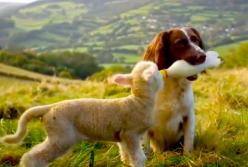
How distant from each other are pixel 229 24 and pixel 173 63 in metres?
91.9

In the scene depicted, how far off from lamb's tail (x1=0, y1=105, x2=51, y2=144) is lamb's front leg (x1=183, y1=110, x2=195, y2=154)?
1893 millimetres

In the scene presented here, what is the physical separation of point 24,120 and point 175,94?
1.89 m

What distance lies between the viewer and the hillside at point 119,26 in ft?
282

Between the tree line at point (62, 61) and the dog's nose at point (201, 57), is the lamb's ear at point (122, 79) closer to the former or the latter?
the dog's nose at point (201, 57)

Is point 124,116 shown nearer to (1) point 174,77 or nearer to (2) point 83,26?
(1) point 174,77

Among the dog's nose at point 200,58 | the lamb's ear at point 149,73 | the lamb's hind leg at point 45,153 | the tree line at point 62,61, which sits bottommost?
the tree line at point 62,61

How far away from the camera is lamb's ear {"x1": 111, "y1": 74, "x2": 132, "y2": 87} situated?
5.43m

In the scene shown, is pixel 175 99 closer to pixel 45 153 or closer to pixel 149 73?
pixel 149 73

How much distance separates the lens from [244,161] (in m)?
6.58

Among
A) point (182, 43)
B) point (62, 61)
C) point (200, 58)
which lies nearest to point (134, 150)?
point (200, 58)

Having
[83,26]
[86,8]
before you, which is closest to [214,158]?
[83,26]

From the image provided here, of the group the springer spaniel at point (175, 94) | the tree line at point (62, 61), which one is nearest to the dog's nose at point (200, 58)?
the springer spaniel at point (175, 94)

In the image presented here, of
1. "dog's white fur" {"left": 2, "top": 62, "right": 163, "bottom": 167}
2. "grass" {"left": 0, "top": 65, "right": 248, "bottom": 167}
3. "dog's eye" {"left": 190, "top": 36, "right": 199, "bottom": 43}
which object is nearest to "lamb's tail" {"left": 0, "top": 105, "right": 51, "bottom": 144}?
"dog's white fur" {"left": 2, "top": 62, "right": 163, "bottom": 167}

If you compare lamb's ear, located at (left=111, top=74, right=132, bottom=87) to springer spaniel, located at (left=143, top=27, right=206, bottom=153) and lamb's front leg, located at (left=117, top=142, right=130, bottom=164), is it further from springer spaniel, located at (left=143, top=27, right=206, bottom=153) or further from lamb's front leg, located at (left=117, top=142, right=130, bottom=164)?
springer spaniel, located at (left=143, top=27, right=206, bottom=153)
